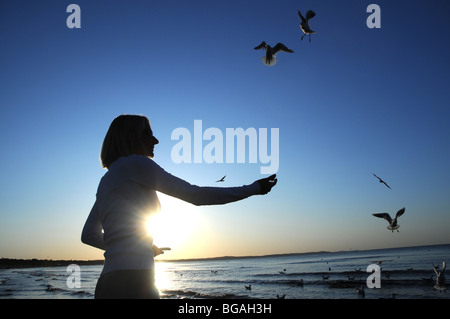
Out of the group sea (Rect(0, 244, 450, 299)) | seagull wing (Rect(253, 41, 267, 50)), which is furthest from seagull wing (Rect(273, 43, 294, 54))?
sea (Rect(0, 244, 450, 299))

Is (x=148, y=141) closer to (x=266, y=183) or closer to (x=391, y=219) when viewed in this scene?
(x=266, y=183)

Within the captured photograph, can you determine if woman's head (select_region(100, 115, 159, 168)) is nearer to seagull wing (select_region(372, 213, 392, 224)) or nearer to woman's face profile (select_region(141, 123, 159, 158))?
woman's face profile (select_region(141, 123, 159, 158))

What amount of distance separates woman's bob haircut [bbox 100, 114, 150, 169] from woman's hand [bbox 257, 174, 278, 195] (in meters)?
0.70

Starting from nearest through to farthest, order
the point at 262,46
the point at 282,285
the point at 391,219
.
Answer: the point at 262,46, the point at 391,219, the point at 282,285

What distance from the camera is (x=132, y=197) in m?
1.50

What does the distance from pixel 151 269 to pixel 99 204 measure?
1.45ft

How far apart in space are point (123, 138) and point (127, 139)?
0.07 ft

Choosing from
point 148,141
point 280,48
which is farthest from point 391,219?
point 148,141

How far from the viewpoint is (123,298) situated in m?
1.36

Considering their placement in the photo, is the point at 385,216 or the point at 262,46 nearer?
the point at 262,46

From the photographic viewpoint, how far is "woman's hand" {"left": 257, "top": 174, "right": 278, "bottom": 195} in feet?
5.61
